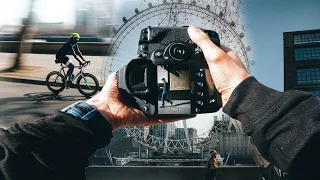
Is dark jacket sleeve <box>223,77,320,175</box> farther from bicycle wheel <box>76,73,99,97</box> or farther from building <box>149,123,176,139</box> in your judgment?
building <box>149,123,176,139</box>

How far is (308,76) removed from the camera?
900 cm

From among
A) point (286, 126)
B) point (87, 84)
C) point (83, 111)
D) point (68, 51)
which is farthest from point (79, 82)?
point (286, 126)

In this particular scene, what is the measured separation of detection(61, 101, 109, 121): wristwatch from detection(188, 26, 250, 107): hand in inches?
5.4

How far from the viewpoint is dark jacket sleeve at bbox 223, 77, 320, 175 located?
306 millimetres

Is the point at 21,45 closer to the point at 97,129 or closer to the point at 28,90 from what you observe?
the point at 28,90

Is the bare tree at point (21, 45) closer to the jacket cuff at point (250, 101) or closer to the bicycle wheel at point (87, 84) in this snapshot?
the bicycle wheel at point (87, 84)

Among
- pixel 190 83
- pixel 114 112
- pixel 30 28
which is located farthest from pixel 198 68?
pixel 30 28

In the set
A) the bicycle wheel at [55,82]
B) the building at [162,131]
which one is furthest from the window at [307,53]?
the bicycle wheel at [55,82]

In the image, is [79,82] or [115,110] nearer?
[115,110]

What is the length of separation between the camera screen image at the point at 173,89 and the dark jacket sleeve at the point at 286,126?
0.18 meters

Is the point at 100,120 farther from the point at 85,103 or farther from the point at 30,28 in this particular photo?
the point at 30,28

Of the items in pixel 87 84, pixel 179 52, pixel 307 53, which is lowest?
pixel 179 52

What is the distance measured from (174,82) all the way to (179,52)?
0.04 meters

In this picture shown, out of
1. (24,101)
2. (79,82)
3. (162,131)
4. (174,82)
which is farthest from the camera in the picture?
(162,131)
